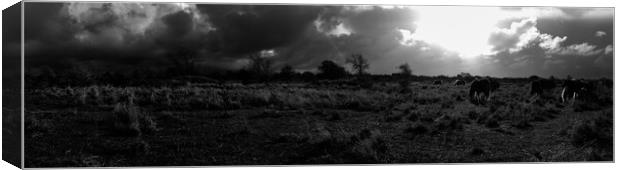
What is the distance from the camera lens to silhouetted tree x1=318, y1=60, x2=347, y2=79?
12.3m

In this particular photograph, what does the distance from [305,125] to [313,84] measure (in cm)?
64

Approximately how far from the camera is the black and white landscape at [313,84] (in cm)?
1154

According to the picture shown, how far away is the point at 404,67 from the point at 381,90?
19.9 inches

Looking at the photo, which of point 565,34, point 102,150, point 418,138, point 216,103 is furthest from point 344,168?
point 565,34

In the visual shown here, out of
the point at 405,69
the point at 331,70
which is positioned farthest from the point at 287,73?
the point at 405,69

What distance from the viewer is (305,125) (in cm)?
1208

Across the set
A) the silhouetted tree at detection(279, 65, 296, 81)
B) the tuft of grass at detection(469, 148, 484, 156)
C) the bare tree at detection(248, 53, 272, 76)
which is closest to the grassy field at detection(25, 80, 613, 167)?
the tuft of grass at detection(469, 148, 484, 156)

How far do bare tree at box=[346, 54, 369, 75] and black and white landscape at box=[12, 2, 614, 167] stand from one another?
0.02 meters

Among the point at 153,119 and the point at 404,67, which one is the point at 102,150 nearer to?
the point at 153,119

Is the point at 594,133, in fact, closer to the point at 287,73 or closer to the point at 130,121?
the point at 287,73

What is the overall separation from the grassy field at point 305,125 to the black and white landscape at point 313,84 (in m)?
0.02

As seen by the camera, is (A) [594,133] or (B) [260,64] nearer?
(B) [260,64]

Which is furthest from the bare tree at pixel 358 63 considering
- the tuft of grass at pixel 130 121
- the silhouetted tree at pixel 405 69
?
the tuft of grass at pixel 130 121

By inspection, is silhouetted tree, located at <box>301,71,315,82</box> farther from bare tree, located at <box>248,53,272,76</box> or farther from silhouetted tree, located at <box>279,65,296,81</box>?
bare tree, located at <box>248,53,272,76</box>
